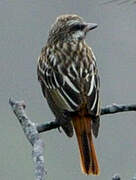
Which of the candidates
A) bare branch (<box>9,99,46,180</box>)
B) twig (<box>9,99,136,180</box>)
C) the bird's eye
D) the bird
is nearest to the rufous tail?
the bird

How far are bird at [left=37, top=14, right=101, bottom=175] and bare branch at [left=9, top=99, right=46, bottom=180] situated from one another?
0.87 meters

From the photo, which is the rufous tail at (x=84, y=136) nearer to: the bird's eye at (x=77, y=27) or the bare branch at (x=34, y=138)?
the bare branch at (x=34, y=138)

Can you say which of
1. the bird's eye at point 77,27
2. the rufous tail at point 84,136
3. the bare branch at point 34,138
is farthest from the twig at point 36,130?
the bird's eye at point 77,27

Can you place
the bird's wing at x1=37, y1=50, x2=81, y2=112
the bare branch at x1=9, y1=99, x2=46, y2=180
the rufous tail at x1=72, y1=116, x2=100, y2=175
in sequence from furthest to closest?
the bird's wing at x1=37, y1=50, x2=81, y2=112 < the rufous tail at x1=72, y1=116, x2=100, y2=175 < the bare branch at x1=9, y1=99, x2=46, y2=180

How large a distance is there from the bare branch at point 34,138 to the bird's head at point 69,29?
1.93 metres

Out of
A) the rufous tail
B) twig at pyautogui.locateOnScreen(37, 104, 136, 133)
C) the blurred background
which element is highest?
twig at pyautogui.locateOnScreen(37, 104, 136, 133)

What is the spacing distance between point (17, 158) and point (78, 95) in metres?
11.7

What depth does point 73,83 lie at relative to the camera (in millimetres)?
6250

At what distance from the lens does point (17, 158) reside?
698 inches

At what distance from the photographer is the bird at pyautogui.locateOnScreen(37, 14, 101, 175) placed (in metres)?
5.90

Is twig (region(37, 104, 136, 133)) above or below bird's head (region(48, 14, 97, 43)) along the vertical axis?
above

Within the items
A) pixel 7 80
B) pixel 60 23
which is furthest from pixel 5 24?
pixel 60 23

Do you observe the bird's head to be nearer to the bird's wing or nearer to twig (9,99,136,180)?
the bird's wing

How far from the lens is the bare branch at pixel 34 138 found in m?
4.21
